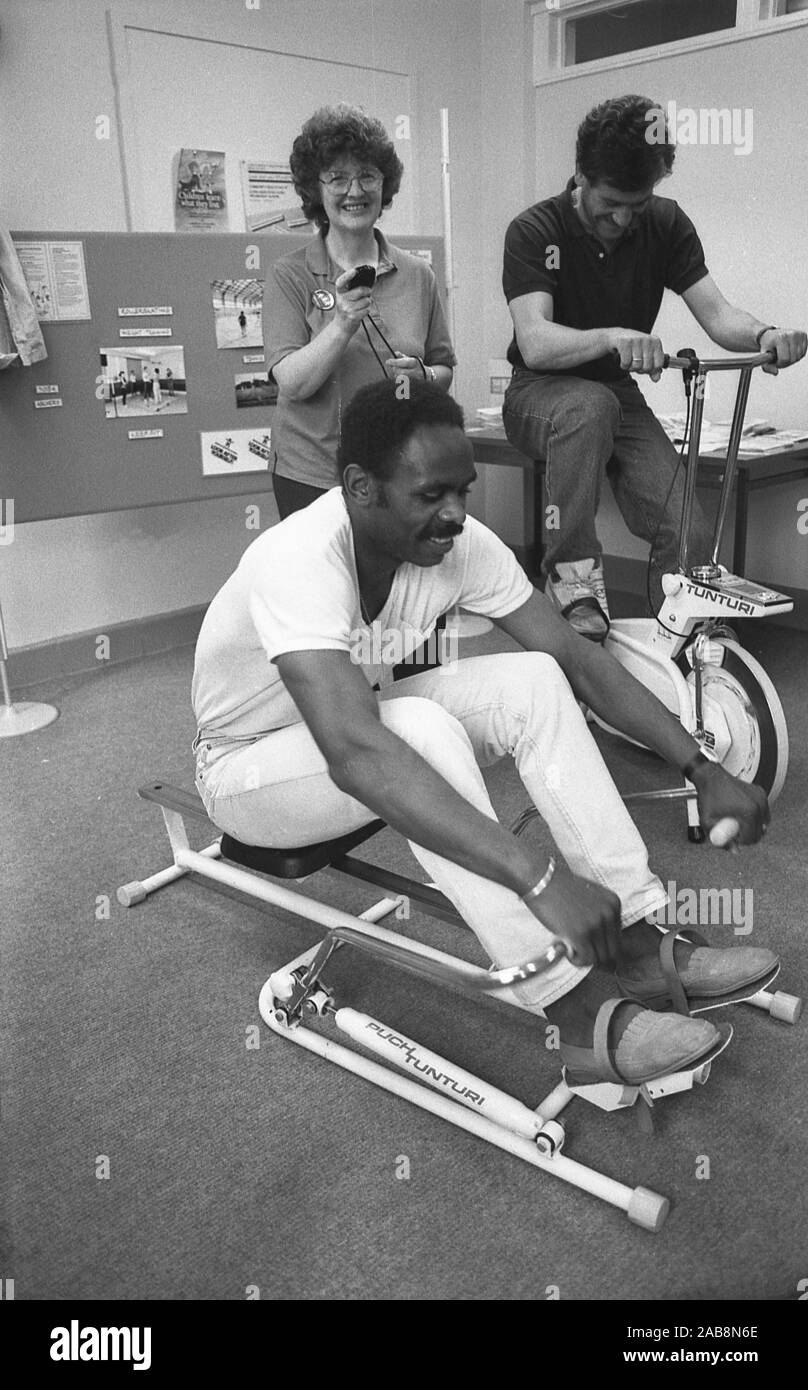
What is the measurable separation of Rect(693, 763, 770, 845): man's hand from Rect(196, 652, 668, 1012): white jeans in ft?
0.38

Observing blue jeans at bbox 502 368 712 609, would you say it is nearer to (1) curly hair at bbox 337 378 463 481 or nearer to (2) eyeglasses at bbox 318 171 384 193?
(2) eyeglasses at bbox 318 171 384 193

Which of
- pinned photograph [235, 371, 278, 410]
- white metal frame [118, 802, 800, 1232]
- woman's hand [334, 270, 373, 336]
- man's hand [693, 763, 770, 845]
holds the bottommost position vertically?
white metal frame [118, 802, 800, 1232]

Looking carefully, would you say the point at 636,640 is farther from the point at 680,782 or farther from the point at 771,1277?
the point at 771,1277

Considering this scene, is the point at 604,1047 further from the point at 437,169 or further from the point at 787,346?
the point at 437,169

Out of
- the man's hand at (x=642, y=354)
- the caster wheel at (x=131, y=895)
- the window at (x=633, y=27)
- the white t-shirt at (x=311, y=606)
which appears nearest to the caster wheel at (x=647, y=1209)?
the white t-shirt at (x=311, y=606)

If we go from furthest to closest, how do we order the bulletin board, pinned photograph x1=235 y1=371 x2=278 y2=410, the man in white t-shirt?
pinned photograph x1=235 y1=371 x2=278 y2=410 → the bulletin board → the man in white t-shirt

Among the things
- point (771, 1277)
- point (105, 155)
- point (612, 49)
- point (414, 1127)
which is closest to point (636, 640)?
point (414, 1127)

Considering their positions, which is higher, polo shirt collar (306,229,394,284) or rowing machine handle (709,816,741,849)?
polo shirt collar (306,229,394,284)

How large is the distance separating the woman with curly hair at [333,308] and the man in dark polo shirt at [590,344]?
0.23 m

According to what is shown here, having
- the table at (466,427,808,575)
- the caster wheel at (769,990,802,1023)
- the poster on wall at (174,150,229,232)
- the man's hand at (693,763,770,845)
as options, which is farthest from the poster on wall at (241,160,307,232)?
the caster wheel at (769,990,802,1023)

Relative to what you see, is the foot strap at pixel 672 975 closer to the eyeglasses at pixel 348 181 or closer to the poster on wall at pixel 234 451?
the eyeglasses at pixel 348 181

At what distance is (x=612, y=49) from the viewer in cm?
410

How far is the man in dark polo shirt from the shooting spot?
2.32 meters

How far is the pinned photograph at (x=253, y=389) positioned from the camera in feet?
11.8
